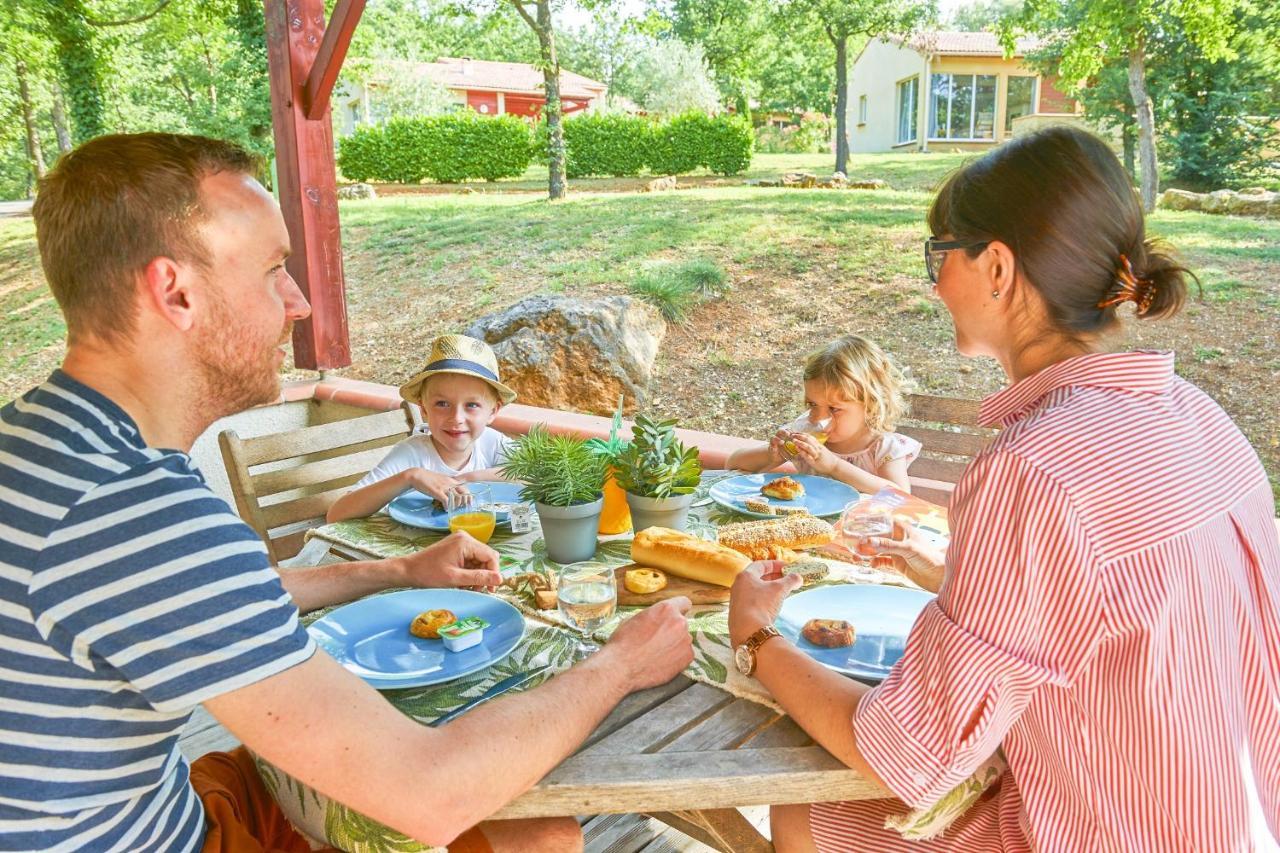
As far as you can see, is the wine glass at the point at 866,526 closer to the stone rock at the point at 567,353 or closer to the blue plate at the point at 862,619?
the blue plate at the point at 862,619

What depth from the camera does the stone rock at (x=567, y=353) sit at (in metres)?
6.45

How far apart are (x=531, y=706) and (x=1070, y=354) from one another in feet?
3.14

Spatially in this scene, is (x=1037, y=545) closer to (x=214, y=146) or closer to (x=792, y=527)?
(x=792, y=527)

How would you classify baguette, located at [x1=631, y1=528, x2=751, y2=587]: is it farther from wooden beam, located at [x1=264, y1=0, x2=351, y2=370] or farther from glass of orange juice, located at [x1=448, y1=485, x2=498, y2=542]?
wooden beam, located at [x1=264, y1=0, x2=351, y2=370]

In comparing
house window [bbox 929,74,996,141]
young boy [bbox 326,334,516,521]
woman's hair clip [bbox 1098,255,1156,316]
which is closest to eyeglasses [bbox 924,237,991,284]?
woman's hair clip [bbox 1098,255,1156,316]

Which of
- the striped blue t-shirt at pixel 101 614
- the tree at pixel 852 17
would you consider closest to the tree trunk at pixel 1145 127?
the tree at pixel 852 17

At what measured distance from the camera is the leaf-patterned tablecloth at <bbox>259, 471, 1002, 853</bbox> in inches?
51.9

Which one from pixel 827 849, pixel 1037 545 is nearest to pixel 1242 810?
pixel 1037 545

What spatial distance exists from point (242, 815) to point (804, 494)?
1550 millimetres

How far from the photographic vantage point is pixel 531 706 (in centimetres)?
127

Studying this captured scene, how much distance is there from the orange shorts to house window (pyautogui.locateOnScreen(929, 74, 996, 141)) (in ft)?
85.2

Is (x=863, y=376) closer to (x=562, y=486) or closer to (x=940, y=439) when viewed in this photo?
(x=940, y=439)

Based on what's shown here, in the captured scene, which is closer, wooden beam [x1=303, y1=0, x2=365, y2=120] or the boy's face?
the boy's face

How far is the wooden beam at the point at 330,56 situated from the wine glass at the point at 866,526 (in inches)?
133
